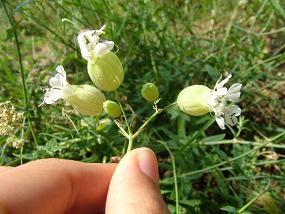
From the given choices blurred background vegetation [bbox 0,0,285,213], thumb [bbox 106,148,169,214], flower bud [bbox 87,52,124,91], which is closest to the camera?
thumb [bbox 106,148,169,214]

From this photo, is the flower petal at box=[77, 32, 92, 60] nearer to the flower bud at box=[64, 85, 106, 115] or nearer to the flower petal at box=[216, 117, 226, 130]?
the flower bud at box=[64, 85, 106, 115]

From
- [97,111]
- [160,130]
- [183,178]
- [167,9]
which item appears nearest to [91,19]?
[167,9]

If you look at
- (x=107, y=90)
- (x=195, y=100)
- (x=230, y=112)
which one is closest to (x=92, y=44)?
(x=107, y=90)

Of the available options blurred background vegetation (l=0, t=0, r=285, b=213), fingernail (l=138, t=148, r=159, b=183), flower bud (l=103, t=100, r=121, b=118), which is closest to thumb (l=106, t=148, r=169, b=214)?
fingernail (l=138, t=148, r=159, b=183)

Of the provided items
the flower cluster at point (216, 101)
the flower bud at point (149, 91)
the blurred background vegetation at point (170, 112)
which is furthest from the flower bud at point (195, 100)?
the blurred background vegetation at point (170, 112)

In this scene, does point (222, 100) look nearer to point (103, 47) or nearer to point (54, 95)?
point (103, 47)

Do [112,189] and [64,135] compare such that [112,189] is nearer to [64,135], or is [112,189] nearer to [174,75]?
[64,135]
